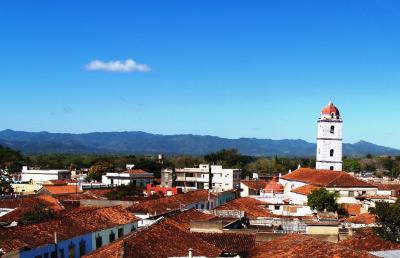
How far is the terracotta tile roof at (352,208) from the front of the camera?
155ft

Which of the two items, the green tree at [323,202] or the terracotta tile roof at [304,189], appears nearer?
the green tree at [323,202]

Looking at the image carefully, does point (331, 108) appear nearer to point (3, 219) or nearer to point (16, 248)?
point (3, 219)

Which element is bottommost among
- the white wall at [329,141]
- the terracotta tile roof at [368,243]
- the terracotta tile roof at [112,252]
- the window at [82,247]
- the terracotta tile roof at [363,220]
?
the window at [82,247]

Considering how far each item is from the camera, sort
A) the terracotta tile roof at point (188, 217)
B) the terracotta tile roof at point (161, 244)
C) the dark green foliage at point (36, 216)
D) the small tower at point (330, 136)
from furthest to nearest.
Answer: the small tower at point (330, 136) → the dark green foliage at point (36, 216) → the terracotta tile roof at point (188, 217) → the terracotta tile roof at point (161, 244)

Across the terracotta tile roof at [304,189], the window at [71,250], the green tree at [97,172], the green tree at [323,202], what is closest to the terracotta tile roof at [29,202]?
the window at [71,250]

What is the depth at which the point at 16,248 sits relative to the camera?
22.9 metres

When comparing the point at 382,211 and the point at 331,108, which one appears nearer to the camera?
the point at 382,211

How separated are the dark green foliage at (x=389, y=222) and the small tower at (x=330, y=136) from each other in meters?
45.9

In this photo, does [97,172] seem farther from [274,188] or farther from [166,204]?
[166,204]

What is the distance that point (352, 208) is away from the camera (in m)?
48.6

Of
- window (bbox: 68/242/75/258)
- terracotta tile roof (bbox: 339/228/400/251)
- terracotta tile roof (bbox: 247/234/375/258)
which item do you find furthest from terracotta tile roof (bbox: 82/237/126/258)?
terracotta tile roof (bbox: 339/228/400/251)

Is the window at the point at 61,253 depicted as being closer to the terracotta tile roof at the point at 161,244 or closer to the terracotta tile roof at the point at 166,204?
the terracotta tile roof at the point at 161,244

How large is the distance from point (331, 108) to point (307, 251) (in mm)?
57257

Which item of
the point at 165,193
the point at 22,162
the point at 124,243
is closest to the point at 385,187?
the point at 165,193
